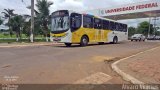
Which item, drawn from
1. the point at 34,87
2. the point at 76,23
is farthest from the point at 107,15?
the point at 34,87

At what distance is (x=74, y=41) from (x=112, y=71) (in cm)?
1356

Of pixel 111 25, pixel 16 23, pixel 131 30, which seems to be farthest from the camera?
pixel 131 30

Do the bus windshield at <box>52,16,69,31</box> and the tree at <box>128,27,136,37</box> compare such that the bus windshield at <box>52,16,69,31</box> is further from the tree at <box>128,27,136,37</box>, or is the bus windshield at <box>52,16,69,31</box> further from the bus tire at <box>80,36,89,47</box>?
the tree at <box>128,27,136,37</box>

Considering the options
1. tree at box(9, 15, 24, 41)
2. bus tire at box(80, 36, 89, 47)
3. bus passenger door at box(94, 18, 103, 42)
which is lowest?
bus tire at box(80, 36, 89, 47)

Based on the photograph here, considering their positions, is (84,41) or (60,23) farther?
(84,41)

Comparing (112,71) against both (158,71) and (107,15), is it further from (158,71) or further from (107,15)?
(107,15)

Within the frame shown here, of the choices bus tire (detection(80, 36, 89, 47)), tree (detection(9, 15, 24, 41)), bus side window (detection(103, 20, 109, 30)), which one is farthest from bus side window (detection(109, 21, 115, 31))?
tree (detection(9, 15, 24, 41))

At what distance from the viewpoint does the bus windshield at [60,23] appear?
22688mm

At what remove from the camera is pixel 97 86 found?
7312 mm

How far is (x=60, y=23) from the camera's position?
2311 cm

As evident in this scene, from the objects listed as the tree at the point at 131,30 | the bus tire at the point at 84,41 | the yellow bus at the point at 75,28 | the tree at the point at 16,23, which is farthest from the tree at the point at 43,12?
the tree at the point at 131,30

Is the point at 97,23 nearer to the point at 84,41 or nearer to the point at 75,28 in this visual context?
the point at 84,41

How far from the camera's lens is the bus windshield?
74.4 ft

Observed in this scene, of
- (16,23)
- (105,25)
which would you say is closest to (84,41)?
(105,25)
